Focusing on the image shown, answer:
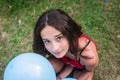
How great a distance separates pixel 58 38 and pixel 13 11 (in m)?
1.86

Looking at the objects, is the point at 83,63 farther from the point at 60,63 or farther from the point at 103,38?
the point at 103,38

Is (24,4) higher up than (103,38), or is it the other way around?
(24,4)

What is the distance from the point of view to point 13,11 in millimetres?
4082

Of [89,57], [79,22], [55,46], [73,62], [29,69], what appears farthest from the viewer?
[79,22]

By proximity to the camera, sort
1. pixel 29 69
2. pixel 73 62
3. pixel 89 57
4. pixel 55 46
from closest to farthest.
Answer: pixel 29 69, pixel 55 46, pixel 89 57, pixel 73 62

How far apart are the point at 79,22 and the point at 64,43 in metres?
1.40

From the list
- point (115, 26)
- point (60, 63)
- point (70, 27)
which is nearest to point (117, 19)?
point (115, 26)

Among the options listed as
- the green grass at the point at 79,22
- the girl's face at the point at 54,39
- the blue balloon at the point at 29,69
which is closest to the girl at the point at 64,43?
the girl's face at the point at 54,39

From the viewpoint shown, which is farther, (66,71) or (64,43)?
(66,71)

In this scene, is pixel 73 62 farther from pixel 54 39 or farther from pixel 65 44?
pixel 54 39

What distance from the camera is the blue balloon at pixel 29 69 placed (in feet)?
7.11

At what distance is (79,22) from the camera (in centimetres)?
379

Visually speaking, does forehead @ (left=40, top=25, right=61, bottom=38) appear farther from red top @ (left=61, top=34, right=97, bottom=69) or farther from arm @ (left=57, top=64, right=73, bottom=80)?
arm @ (left=57, top=64, right=73, bottom=80)

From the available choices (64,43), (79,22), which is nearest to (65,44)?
(64,43)
